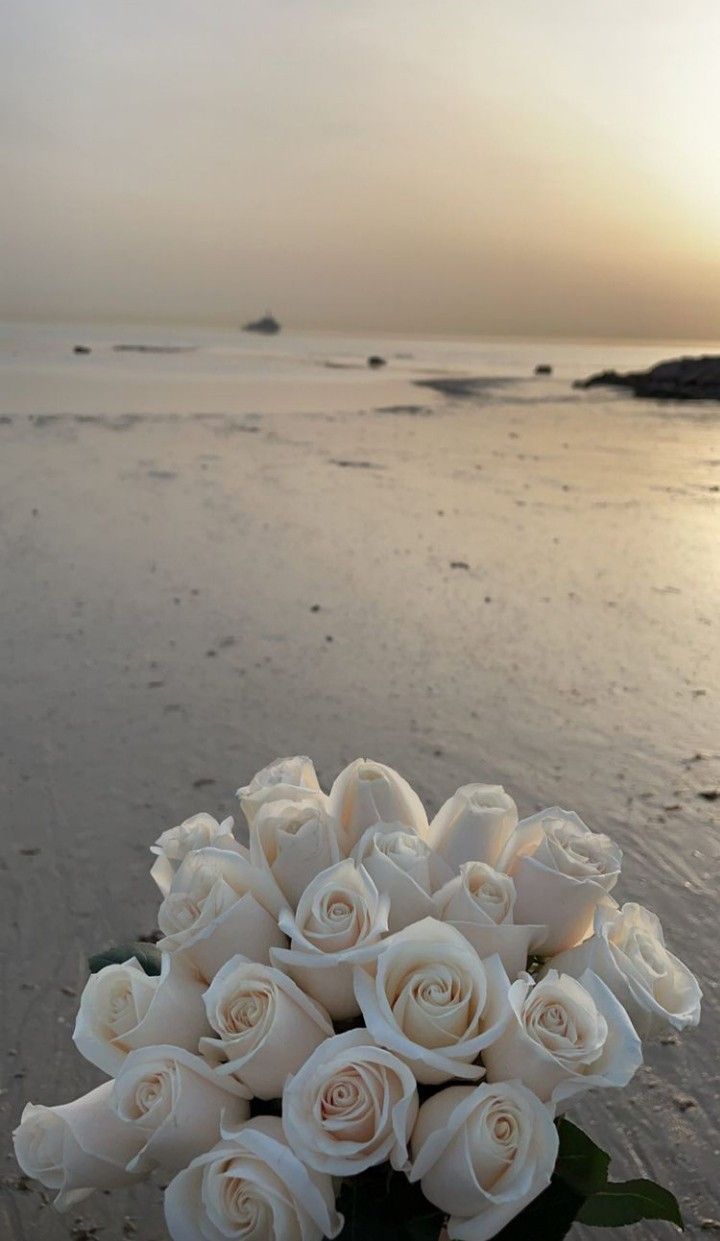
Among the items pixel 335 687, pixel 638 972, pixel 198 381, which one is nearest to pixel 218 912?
pixel 638 972

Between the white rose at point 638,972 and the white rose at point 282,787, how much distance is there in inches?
13.2

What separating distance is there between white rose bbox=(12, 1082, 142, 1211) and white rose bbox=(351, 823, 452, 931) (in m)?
0.35

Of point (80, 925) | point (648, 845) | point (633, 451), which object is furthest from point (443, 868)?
point (633, 451)

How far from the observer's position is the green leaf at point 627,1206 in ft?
3.63

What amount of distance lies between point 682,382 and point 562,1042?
25591 millimetres

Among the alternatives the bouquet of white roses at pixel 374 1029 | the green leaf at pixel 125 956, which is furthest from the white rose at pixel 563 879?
the green leaf at pixel 125 956

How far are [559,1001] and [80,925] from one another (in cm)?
Answer: 178

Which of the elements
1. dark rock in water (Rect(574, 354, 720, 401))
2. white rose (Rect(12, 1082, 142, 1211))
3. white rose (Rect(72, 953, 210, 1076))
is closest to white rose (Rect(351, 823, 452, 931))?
white rose (Rect(72, 953, 210, 1076))

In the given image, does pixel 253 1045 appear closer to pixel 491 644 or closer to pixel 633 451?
pixel 491 644

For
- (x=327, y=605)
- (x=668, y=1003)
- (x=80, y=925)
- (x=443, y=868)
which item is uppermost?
(x=443, y=868)

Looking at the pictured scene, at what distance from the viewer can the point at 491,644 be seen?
4.59m

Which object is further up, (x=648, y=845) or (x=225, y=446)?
(x=225, y=446)

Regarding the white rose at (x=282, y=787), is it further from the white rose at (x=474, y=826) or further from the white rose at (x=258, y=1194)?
the white rose at (x=258, y=1194)

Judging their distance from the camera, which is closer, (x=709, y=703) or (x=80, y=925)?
(x=80, y=925)
